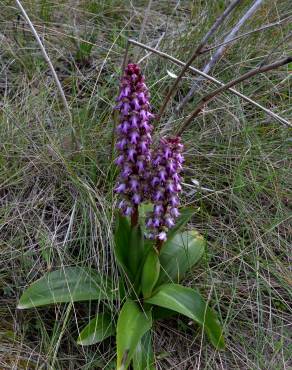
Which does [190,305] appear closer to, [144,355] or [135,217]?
[144,355]

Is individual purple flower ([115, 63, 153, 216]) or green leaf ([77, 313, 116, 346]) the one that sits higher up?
individual purple flower ([115, 63, 153, 216])

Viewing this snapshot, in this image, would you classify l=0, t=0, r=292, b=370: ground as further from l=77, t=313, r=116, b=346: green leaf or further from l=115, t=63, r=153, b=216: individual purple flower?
l=115, t=63, r=153, b=216: individual purple flower

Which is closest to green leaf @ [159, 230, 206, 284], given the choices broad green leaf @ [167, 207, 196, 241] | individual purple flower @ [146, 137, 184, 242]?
broad green leaf @ [167, 207, 196, 241]

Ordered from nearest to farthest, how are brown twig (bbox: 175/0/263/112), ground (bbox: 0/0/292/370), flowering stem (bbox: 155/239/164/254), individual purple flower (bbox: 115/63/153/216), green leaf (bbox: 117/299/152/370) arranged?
individual purple flower (bbox: 115/63/153/216)
green leaf (bbox: 117/299/152/370)
flowering stem (bbox: 155/239/164/254)
ground (bbox: 0/0/292/370)
brown twig (bbox: 175/0/263/112)

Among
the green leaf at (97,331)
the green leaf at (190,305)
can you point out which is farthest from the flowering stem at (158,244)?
the green leaf at (97,331)

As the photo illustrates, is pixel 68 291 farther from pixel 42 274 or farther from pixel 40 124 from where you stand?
pixel 40 124

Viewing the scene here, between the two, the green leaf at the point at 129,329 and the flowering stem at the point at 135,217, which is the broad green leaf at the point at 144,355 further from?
the flowering stem at the point at 135,217

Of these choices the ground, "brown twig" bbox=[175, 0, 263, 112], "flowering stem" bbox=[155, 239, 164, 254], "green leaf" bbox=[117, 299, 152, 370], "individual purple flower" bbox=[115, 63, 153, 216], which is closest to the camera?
"individual purple flower" bbox=[115, 63, 153, 216]
